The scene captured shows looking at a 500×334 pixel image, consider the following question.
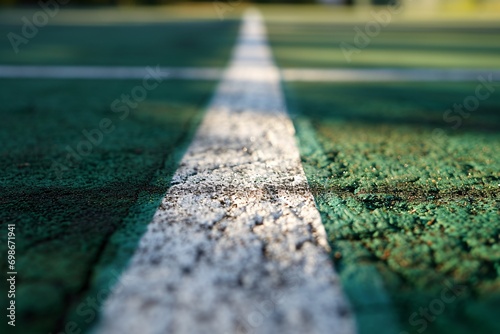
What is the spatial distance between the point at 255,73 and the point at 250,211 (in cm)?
228

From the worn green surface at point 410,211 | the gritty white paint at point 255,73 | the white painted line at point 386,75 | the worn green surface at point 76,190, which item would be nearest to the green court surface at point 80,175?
the worn green surface at point 76,190

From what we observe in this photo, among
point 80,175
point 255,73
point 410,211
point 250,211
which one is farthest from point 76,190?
point 255,73

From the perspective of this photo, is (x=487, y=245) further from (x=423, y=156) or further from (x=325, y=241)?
(x=423, y=156)

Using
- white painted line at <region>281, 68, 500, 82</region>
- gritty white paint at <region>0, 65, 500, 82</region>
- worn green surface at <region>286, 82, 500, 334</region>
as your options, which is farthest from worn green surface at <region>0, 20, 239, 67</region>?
worn green surface at <region>286, 82, 500, 334</region>

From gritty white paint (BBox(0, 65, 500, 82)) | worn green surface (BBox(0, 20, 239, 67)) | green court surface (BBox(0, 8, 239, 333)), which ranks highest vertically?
green court surface (BBox(0, 8, 239, 333))

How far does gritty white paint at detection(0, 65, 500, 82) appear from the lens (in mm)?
3117

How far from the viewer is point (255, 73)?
10.6 ft

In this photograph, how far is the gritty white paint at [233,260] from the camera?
0.73m

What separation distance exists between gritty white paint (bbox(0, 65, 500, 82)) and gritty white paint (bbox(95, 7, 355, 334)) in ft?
5.81

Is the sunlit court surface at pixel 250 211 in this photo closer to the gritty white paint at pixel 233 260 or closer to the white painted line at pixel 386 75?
the gritty white paint at pixel 233 260

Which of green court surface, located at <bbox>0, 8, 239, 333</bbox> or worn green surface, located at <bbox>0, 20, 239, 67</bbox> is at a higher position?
green court surface, located at <bbox>0, 8, 239, 333</bbox>

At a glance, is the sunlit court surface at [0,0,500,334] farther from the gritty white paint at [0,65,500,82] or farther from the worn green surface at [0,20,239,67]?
Result: the worn green surface at [0,20,239,67]

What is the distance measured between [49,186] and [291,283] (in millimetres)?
812

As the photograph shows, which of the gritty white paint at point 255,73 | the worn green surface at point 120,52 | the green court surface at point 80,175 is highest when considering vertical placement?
the green court surface at point 80,175
